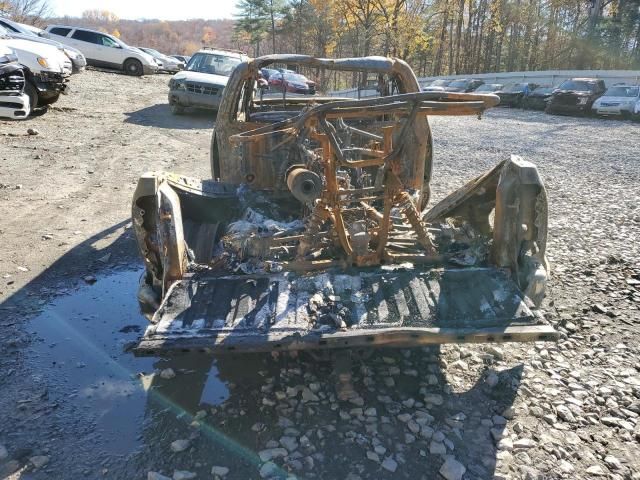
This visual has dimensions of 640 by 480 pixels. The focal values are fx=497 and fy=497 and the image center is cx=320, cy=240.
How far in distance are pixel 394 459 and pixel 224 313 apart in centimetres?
123

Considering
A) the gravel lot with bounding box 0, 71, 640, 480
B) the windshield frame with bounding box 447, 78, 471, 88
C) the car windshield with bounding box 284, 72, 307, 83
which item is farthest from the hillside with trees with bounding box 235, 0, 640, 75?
the gravel lot with bounding box 0, 71, 640, 480

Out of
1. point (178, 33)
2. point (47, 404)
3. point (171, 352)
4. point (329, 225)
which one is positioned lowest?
point (47, 404)

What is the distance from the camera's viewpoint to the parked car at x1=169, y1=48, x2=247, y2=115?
13039 millimetres

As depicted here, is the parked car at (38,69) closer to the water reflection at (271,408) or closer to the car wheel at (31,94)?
the car wheel at (31,94)

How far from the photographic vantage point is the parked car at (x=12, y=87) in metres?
10.0

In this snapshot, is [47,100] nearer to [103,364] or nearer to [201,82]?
[201,82]

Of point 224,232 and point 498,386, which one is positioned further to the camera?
point 224,232

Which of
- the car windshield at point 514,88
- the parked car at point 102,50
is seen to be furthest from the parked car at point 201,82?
the car windshield at point 514,88

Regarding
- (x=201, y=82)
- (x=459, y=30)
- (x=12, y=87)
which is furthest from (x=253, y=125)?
(x=459, y=30)

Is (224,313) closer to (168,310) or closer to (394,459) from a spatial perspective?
(168,310)

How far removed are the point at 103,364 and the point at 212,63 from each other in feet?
39.5

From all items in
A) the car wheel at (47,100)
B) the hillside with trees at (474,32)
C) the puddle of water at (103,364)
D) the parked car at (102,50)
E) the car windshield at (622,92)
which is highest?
the hillside with trees at (474,32)

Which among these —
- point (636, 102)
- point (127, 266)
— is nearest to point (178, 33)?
point (636, 102)

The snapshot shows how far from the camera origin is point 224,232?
4406 millimetres
